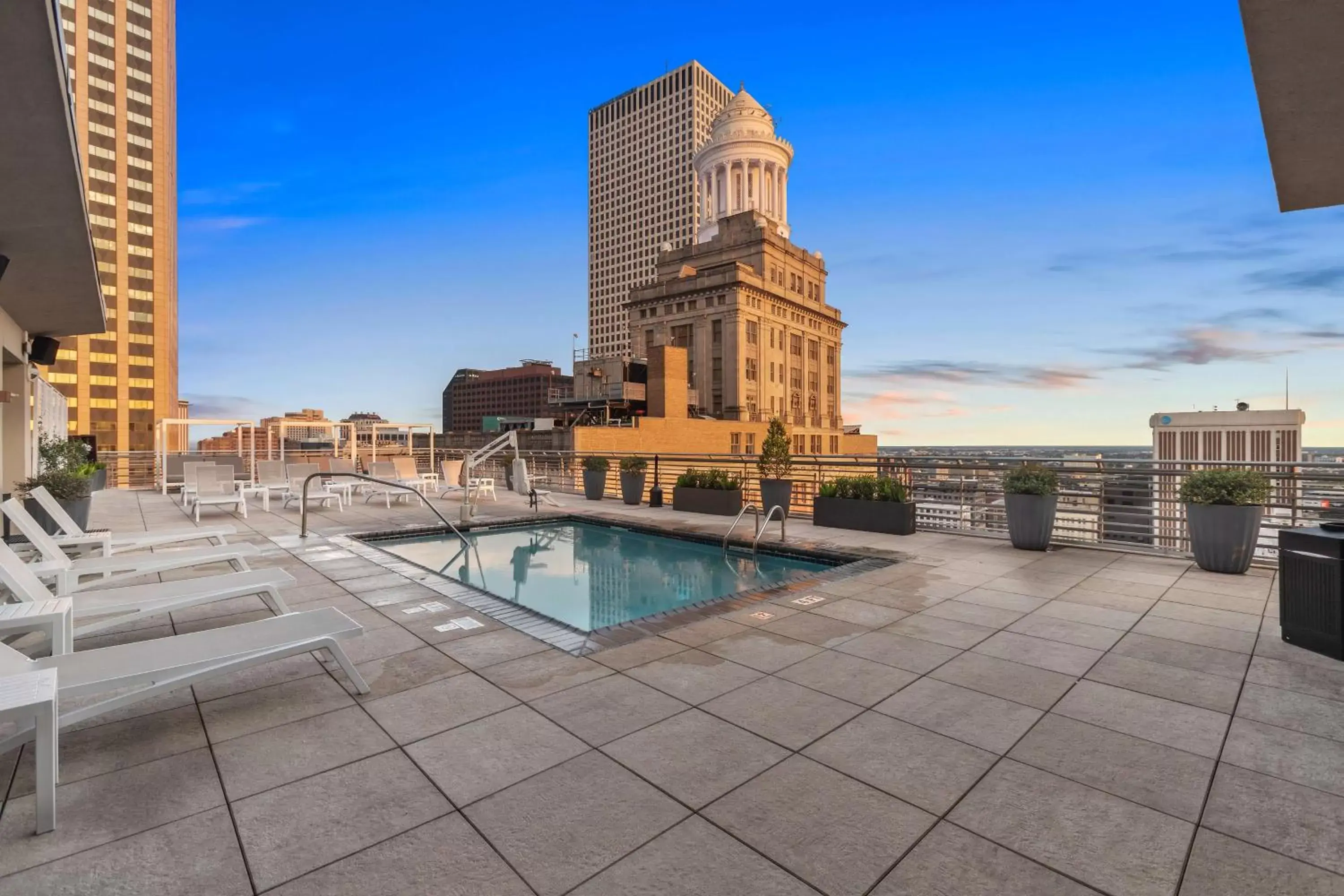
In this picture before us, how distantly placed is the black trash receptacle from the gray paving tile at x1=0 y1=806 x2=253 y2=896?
19.7 feet

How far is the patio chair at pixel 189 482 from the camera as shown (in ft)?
43.4

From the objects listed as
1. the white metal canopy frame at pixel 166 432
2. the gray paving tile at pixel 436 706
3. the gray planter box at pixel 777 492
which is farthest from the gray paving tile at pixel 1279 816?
the white metal canopy frame at pixel 166 432

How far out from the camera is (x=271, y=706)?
132 inches

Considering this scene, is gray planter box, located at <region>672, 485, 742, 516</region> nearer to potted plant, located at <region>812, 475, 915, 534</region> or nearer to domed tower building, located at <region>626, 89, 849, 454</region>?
potted plant, located at <region>812, 475, 915, 534</region>

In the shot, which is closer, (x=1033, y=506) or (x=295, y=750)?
(x=295, y=750)

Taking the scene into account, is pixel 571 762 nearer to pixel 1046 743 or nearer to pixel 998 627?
pixel 1046 743

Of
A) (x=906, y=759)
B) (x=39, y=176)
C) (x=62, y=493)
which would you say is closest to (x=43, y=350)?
(x=62, y=493)

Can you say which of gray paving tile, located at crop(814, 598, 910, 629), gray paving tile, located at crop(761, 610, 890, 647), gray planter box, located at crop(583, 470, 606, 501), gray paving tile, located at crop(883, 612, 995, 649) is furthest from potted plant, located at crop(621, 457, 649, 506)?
gray paving tile, located at crop(883, 612, 995, 649)

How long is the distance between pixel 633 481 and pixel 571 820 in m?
11.7

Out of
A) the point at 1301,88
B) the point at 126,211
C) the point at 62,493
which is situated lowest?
the point at 62,493

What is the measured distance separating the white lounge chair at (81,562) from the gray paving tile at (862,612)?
17.8 feet

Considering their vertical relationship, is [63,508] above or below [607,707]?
above

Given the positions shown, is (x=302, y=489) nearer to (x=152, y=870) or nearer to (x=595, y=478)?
(x=595, y=478)

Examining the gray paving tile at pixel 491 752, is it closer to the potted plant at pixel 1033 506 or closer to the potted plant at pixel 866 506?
the potted plant at pixel 1033 506
